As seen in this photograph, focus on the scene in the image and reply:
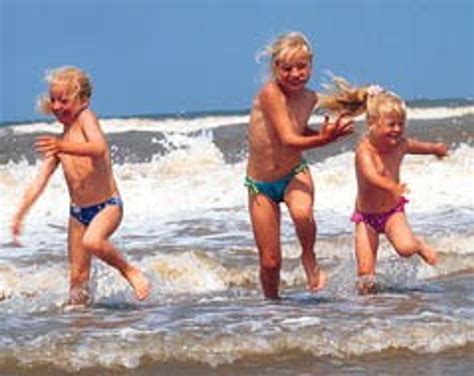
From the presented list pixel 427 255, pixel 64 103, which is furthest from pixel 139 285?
pixel 427 255

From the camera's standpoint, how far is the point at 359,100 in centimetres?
679

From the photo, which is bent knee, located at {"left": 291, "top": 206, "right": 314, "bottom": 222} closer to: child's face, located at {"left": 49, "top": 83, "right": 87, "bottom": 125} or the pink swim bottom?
the pink swim bottom

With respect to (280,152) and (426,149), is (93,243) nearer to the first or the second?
(280,152)

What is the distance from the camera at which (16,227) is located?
6.77 metres

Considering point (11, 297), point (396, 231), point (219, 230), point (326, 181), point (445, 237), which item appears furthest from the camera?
point (326, 181)

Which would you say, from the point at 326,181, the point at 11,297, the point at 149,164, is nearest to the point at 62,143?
the point at 11,297

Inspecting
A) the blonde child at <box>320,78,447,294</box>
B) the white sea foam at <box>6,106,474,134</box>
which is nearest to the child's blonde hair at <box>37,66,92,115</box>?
the blonde child at <box>320,78,447,294</box>

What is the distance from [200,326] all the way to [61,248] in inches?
166

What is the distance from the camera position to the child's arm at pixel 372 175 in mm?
6580

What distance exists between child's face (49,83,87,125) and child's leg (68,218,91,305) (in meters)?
0.60

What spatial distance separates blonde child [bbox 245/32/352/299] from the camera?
21.3ft

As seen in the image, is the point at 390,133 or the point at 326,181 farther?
the point at 326,181

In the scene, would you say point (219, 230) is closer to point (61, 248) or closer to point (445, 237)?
point (61, 248)

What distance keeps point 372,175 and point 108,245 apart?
59.7 inches
